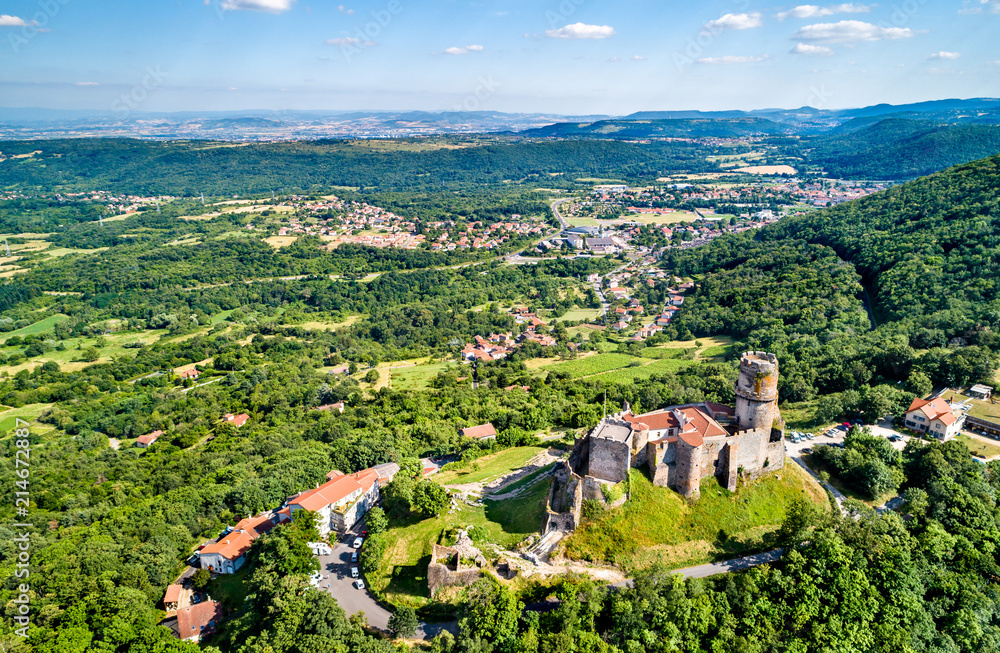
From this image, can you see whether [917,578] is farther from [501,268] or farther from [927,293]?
[501,268]

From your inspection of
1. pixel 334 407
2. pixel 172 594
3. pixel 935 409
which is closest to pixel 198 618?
pixel 172 594

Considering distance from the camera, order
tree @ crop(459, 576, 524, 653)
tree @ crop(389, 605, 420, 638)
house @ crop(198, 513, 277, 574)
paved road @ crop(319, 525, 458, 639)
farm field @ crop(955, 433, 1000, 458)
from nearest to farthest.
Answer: tree @ crop(459, 576, 524, 653)
tree @ crop(389, 605, 420, 638)
paved road @ crop(319, 525, 458, 639)
house @ crop(198, 513, 277, 574)
farm field @ crop(955, 433, 1000, 458)

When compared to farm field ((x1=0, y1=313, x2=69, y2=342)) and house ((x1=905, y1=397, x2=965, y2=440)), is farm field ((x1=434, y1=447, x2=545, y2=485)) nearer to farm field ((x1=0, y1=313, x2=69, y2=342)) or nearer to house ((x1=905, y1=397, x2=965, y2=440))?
house ((x1=905, y1=397, x2=965, y2=440))

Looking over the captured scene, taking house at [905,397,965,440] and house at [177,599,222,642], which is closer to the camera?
house at [177,599,222,642]

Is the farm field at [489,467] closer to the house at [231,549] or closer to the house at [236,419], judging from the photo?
the house at [231,549]

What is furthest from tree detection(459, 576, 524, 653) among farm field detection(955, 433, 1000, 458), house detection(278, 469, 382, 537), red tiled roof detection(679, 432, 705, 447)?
farm field detection(955, 433, 1000, 458)

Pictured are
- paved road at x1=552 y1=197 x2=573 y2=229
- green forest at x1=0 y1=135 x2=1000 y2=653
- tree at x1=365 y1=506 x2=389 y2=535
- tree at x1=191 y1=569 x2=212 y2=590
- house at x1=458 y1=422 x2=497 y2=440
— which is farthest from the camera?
paved road at x1=552 y1=197 x2=573 y2=229
